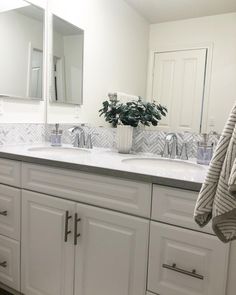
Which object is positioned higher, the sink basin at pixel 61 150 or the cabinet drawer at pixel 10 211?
the sink basin at pixel 61 150

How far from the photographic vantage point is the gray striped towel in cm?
54

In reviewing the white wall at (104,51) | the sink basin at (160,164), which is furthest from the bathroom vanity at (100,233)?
the white wall at (104,51)

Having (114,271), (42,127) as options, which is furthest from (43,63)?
(114,271)

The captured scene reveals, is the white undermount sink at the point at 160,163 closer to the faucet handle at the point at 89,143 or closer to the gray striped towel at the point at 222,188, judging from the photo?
the faucet handle at the point at 89,143

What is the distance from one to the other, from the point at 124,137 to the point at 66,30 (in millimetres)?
930

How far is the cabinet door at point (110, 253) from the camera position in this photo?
1.03 meters

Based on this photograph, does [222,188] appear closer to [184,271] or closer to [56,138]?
[184,271]

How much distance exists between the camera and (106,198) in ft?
3.56

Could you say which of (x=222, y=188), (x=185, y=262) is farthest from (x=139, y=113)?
(x=222, y=188)

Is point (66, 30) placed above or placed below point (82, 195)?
above

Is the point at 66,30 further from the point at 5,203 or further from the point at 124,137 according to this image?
the point at 5,203

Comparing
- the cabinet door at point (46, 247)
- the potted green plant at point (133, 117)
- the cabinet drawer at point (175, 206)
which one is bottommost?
the cabinet door at point (46, 247)

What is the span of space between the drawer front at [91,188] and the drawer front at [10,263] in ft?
1.12

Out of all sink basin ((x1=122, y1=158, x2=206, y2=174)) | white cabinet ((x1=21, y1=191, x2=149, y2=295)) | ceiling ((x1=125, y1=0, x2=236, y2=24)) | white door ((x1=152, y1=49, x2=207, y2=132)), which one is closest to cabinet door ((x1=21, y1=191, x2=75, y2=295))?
white cabinet ((x1=21, y1=191, x2=149, y2=295))
